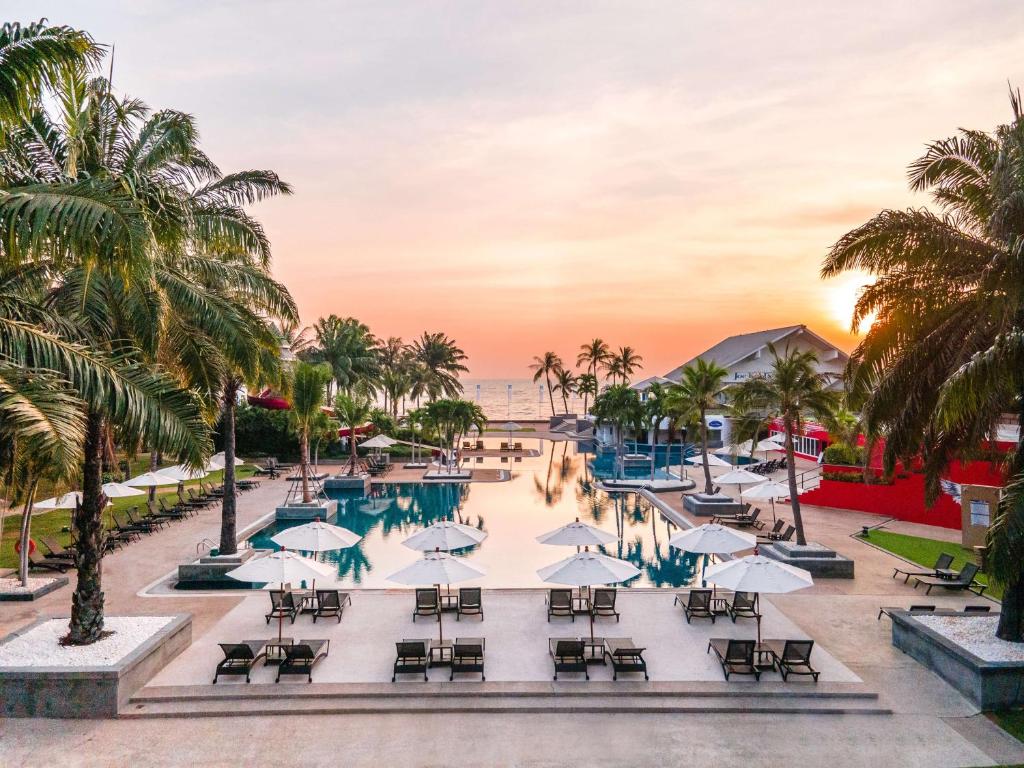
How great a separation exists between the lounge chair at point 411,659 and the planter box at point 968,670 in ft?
29.6

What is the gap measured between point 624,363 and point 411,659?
244 ft

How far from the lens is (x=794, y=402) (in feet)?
67.4

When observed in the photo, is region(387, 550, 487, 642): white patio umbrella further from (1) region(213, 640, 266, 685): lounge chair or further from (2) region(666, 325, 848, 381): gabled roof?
(2) region(666, 325, 848, 381): gabled roof

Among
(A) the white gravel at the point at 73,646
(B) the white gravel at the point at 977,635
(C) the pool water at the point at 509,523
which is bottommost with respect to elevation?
(C) the pool water at the point at 509,523

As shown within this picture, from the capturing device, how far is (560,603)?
1517 cm

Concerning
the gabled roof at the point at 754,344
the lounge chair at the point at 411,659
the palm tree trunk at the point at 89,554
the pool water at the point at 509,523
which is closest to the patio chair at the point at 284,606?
the pool water at the point at 509,523

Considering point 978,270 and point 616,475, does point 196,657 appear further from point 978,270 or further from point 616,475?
point 616,475

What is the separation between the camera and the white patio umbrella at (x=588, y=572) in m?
12.8

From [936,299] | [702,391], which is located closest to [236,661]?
[936,299]

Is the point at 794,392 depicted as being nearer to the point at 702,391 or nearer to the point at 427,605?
the point at 702,391

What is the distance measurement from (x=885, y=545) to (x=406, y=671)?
16.9 metres

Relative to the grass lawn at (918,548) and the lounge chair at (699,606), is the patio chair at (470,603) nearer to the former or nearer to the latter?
the lounge chair at (699,606)

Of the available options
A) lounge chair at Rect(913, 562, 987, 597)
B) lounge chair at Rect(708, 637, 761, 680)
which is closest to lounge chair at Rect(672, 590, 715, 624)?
lounge chair at Rect(708, 637, 761, 680)

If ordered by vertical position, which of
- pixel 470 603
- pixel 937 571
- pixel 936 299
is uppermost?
pixel 936 299
